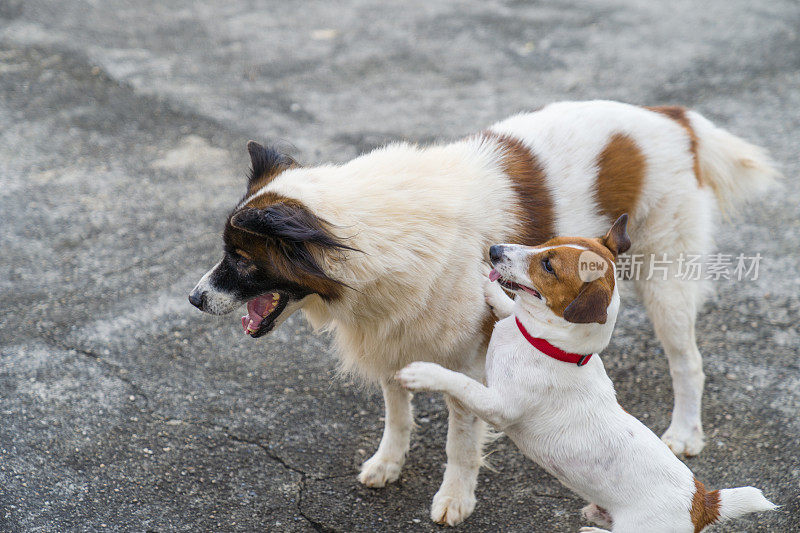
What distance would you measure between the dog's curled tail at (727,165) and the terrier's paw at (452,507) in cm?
200

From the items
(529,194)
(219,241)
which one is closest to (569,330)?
(529,194)

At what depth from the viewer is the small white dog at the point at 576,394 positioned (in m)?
2.77

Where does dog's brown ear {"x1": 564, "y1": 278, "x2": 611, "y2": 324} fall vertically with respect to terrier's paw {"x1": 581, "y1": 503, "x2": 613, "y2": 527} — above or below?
above

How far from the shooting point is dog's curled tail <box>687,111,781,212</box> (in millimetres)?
3932

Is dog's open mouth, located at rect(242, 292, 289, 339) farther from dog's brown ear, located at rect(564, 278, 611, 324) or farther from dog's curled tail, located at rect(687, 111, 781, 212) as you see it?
dog's curled tail, located at rect(687, 111, 781, 212)

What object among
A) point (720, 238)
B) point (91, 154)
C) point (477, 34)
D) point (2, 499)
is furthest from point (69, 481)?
point (477, 34)

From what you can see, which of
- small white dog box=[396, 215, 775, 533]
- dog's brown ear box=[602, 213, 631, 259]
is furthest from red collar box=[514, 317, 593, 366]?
dog's brown ear box=[602, 213, 631, 259]

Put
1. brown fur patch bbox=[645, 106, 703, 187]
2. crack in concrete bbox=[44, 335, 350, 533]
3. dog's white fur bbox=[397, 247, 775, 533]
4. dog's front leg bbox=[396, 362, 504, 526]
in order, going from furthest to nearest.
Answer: brown fur patch bbox=[645, 106, 703, 187] < crack in concrete bbox=[44, 335, 350, 533] < dog's front leg bbox=[396, 362, 504, 526] < dog's white fur bbox=[397, 247, 775, 533]

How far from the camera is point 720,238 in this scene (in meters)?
5.46

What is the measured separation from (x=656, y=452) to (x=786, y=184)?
4.03 m

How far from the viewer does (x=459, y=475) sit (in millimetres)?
3520

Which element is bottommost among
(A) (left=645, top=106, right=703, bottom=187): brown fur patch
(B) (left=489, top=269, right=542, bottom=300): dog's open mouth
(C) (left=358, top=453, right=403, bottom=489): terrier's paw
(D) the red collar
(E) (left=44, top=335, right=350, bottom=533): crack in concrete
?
(E) (left=44, top=335, right=350, bottom=533): crack in concrete

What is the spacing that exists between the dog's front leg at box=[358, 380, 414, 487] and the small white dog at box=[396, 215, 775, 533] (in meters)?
0.79

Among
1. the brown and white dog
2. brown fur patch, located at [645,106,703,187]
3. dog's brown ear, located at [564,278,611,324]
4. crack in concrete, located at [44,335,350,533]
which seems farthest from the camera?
brown fur patch, located at [645,106,703,187]
